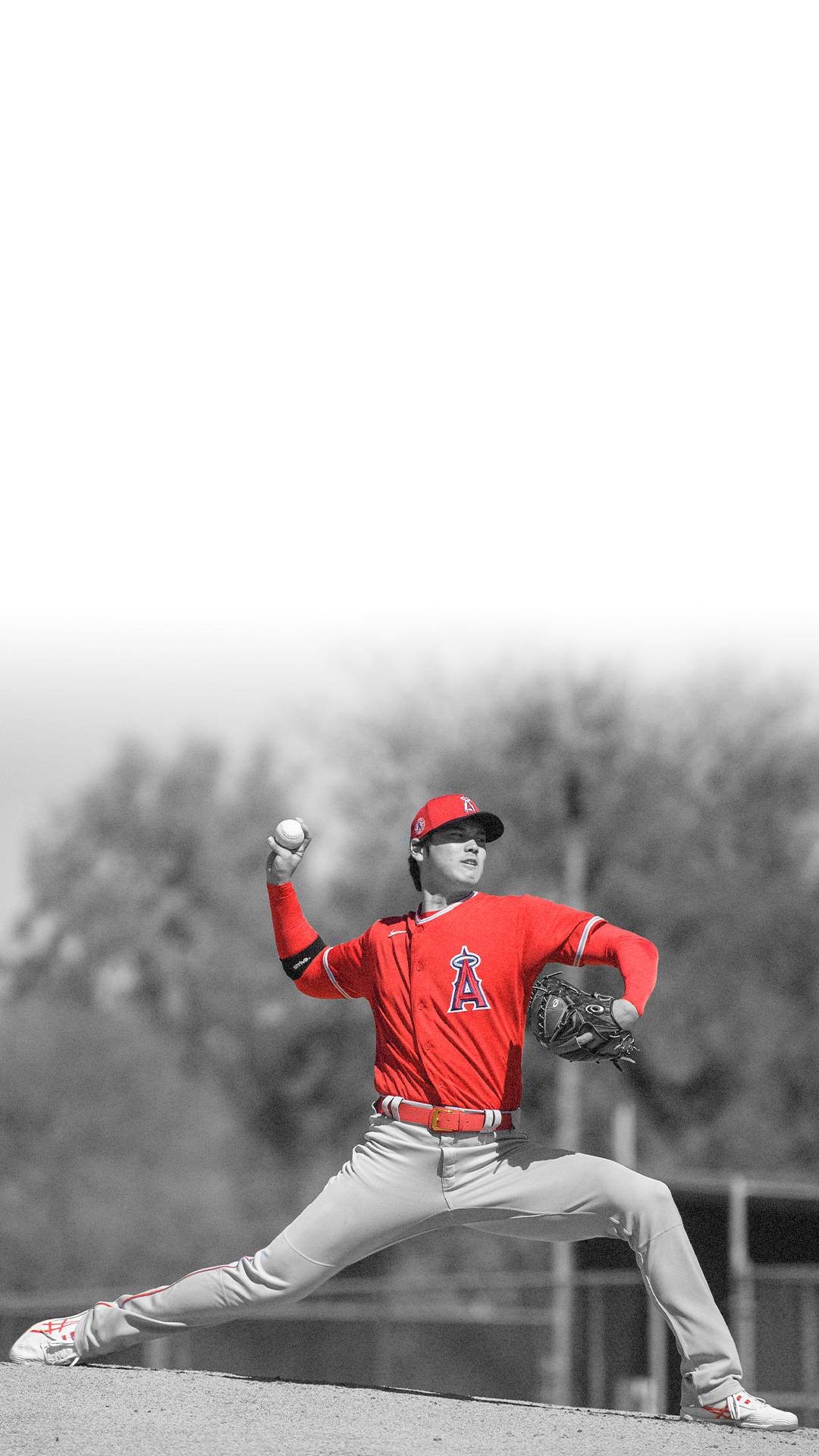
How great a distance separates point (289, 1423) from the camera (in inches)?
219

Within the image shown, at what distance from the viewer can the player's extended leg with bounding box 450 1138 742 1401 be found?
18.6 ft

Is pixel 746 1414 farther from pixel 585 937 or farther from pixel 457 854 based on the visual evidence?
pixel 457 854

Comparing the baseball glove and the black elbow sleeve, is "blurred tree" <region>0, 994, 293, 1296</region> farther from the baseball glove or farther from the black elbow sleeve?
the baseball glove

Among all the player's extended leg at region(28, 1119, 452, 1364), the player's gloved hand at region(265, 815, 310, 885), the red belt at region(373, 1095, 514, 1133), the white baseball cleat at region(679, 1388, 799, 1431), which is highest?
the player's gloved hand at region(265, 815, 310, 885)

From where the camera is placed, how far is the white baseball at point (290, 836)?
20.6ft

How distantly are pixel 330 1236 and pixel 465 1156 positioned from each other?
50 centimetres

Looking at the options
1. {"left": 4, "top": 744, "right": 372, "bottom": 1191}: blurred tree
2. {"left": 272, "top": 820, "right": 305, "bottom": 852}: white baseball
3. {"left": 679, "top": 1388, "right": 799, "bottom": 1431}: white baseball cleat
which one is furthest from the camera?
{"left": 4, "top": 744, "right": 372, "bottom": 1191}: blurred tree

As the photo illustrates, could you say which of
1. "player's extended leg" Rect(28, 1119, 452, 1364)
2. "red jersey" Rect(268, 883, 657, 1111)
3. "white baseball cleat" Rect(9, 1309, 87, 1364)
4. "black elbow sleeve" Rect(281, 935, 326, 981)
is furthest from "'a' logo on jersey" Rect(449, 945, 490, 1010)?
"white baseball cleat" Rect(9, 1309, 87, 1364)

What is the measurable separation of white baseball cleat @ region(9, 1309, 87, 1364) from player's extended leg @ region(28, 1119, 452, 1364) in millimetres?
333

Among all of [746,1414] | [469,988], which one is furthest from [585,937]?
[746,1414]

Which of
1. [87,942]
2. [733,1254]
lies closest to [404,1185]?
[733,1254]

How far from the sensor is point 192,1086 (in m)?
38.2

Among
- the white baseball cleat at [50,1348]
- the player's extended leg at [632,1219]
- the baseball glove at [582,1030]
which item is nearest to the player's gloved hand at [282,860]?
the baseball glove at [582,1030]

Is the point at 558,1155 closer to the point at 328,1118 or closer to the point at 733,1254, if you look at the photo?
the point at 733,1254
